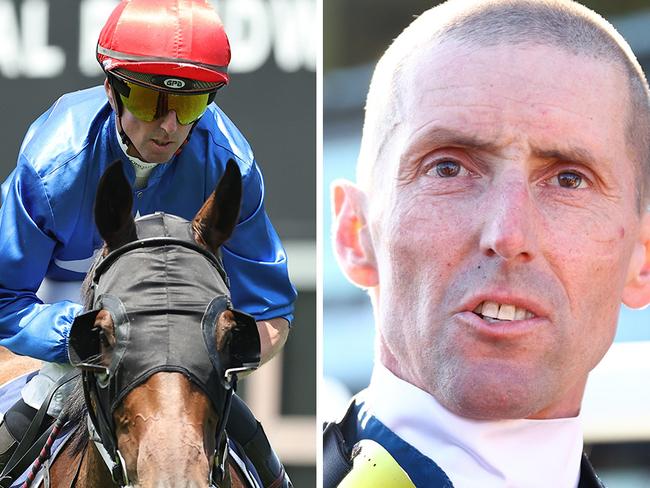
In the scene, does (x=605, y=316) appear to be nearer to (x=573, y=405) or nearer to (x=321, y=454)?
(x=573, y=405)

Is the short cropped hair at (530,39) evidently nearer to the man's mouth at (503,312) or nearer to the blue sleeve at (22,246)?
the man's mouth at (503,312)

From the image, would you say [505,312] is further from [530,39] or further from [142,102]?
[142,102]

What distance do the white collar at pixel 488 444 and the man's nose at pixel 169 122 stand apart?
→ 2.21 ft

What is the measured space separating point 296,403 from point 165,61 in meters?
1.16

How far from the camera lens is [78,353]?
1.62 metres

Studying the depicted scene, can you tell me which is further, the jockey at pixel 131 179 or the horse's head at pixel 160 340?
the jockey at pixel 131 179

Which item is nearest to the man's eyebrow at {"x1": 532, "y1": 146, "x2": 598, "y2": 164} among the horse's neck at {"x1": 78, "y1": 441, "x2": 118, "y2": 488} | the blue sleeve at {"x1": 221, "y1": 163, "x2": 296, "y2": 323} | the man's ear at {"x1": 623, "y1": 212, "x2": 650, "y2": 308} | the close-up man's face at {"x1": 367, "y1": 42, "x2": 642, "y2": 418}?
the close-up man's face at {"x1": 367, "y1": 42, "x2": 642, "y2": 418}

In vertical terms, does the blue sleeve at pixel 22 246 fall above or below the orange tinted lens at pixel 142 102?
below

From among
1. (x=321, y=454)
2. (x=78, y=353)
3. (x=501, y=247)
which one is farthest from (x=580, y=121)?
(x=78, y=353)

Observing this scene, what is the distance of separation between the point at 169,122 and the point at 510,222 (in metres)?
0.71

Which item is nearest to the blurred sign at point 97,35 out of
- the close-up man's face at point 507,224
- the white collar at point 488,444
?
the close-up man's face at point 507,224

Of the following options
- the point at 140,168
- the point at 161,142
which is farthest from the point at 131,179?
the point at 161,142

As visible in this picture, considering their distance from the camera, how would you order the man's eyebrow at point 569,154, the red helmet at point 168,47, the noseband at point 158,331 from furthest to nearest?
the red helmet at point 168,47 → the man's eyebrow at point 569,154 → the noseband at point 158,331

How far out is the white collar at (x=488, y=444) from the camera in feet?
6.15
